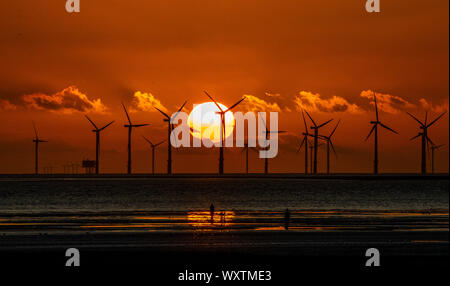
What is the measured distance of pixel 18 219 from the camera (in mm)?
55188

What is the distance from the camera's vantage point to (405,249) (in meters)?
35.4

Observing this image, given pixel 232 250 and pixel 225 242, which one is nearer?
pixel 232 250

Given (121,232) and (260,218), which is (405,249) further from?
(260,218)

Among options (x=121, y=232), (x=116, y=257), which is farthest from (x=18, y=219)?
(x=116, y=257)

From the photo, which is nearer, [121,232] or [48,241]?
[48,241]

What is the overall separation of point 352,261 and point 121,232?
54.3ft
